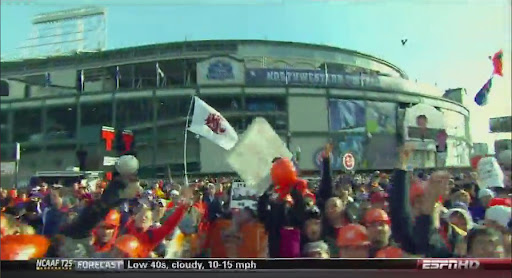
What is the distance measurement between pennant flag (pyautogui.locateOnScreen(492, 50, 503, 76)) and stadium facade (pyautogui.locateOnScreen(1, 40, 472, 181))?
26cm

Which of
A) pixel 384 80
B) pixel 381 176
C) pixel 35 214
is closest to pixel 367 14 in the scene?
pixel 384 80

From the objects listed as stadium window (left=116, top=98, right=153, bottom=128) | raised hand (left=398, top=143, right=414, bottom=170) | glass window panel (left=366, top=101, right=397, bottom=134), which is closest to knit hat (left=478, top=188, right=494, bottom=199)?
raised hand (left=398, top=143, right=414, bottom=170)

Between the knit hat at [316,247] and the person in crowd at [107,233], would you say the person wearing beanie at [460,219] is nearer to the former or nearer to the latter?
the knit hat at [316,247]

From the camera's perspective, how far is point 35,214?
11.2ft

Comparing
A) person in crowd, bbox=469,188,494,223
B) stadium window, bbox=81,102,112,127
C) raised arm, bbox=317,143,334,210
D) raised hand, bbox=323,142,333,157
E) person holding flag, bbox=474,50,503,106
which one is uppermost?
person holding flag, bbox=474,50,503,106

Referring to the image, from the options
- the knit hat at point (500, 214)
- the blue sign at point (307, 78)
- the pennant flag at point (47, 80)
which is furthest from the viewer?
the pennant flag at point (47, 80)

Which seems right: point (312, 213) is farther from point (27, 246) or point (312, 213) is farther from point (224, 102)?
point (27, 246)

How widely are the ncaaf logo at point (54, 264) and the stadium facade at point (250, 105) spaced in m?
0.51

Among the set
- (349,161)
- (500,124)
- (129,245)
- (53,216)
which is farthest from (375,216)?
(53,216)

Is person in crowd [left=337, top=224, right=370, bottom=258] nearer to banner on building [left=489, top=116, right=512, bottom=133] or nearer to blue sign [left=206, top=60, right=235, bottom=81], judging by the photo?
banner on building [left=489, top=116, right=512, bottom=133]

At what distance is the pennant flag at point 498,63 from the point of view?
329 centimetres

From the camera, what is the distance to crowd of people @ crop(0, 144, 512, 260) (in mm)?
3291

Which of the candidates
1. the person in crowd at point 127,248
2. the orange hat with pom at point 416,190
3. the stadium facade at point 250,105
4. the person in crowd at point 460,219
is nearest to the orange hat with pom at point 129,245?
the person in crowd at point 127,248

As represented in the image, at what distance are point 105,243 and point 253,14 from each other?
59.9 inches
